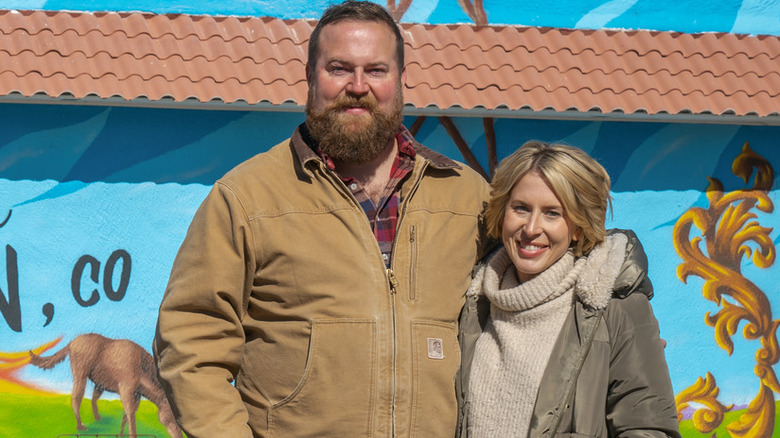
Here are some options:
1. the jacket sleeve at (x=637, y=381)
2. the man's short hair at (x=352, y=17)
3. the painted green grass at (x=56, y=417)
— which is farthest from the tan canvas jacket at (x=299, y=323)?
the painted green grass at (x=56, y=417)

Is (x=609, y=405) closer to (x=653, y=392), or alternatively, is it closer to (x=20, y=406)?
(x=653, y=392)

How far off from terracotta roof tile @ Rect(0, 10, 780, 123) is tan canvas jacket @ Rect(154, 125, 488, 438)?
2776 millimetres

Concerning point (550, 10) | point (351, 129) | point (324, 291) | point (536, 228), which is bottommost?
point (324, 291)

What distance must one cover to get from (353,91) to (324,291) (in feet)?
2.01

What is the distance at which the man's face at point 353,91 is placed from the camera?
256 cm

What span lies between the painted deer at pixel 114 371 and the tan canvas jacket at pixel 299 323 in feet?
10.9

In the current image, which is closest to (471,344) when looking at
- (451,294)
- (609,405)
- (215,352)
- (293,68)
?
(451,294)

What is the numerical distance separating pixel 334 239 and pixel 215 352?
47 centimetres

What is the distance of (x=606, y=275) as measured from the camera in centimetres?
245

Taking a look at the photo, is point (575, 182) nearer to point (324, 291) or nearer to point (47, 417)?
point (324, 291)

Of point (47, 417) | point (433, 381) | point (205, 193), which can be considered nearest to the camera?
point (433, 381)

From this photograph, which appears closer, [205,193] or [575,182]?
[575,182]

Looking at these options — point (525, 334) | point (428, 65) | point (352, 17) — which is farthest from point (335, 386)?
point (428, 65)

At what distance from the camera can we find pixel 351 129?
8.39 ft
